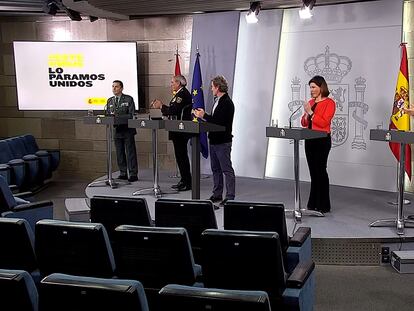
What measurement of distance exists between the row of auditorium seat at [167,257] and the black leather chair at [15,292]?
712mm

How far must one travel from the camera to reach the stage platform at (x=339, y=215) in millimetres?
4867

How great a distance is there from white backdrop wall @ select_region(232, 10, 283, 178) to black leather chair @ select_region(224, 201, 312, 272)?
14.0ft

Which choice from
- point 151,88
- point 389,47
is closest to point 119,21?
point 151,88

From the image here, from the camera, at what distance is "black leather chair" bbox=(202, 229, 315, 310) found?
2.75m

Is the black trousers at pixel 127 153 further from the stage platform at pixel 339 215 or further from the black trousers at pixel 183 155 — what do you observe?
the black trousers at pixel 183 155

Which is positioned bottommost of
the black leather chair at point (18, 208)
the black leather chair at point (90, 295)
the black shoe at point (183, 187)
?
the black shoe at point (183, 187)

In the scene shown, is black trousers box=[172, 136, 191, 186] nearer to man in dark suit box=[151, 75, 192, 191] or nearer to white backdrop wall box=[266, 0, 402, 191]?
man in dark suit box=[151, 75, 192, 191]

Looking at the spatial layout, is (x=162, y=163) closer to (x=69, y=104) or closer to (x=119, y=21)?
(x=69, y=104)

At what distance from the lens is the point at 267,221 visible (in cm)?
360

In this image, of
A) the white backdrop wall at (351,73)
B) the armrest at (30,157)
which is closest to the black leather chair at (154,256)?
the white backdrop wall at (351,73)

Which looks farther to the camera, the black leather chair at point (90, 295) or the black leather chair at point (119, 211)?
the black leather chair at point (119, 211)

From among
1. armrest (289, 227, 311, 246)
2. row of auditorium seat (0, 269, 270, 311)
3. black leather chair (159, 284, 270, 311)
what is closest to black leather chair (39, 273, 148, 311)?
row of auditorium seat (0, 269, 270, 311)

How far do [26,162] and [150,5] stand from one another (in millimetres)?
2895

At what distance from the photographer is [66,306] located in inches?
81.8
